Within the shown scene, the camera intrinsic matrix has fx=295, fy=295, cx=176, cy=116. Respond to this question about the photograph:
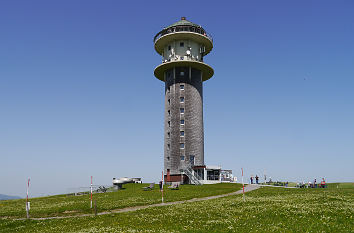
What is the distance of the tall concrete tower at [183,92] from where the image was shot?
66.9 m

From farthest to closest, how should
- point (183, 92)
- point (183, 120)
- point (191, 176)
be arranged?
point (183, 92)
point (183, 120)
point (191, 176)

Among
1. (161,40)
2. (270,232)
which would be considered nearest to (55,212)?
(270,232)

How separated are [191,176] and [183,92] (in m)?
19.6

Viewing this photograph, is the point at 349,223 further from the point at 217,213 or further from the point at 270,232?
the point at 217,213

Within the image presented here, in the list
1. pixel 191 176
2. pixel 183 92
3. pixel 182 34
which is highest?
pixel 182 34

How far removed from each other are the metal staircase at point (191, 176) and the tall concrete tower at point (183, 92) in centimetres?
43

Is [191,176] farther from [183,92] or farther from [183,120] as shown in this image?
[183,92]

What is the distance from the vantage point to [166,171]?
6806 cm

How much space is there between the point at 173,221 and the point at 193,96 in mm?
52635

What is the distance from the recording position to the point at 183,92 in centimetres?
6981

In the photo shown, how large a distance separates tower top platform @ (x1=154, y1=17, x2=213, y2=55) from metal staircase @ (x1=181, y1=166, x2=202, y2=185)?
31737 mm

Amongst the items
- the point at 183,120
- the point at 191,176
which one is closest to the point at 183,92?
the point at 183,120

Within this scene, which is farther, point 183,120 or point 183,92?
point 183,92

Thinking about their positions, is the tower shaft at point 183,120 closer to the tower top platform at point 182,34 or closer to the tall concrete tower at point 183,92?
the tall concrete tower at point 183,92
